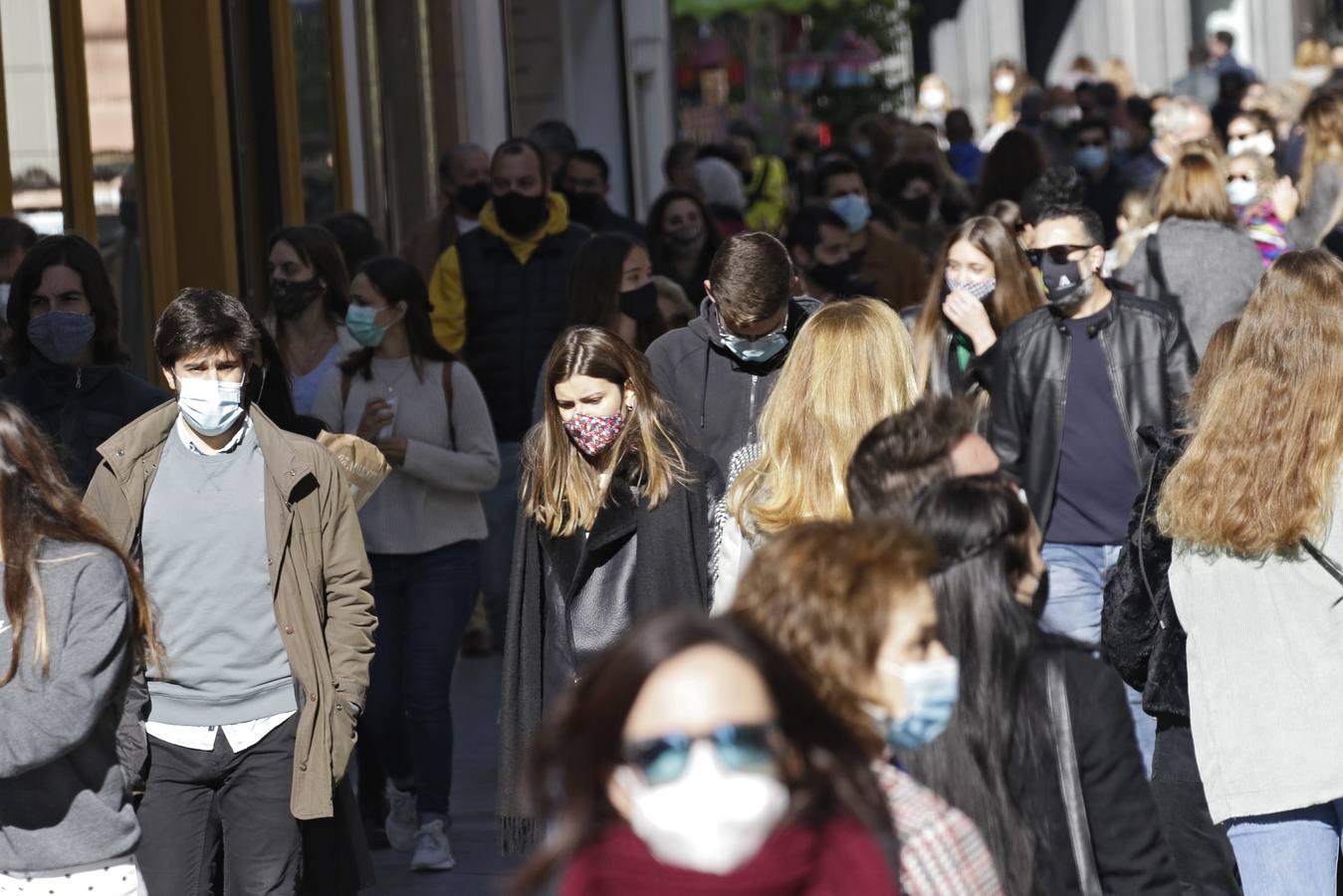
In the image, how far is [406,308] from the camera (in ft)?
25.4

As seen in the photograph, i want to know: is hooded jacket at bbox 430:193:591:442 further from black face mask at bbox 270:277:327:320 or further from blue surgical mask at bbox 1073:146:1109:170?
blue surgical mask at bbox 1073:146:1109:170

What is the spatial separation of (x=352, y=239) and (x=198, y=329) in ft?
14.8

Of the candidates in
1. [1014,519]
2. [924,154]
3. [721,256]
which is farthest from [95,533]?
[924,154]

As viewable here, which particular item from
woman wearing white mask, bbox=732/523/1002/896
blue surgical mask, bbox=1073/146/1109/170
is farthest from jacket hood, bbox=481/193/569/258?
woman wearing white mask, bbox=732/523/1002/896

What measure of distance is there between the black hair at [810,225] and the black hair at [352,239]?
69.7 inches

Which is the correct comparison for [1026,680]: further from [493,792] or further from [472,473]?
[493,792]

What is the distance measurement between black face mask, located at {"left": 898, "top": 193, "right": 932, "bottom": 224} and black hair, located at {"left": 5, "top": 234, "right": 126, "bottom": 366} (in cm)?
712

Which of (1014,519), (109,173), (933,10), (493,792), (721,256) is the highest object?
(933,10)

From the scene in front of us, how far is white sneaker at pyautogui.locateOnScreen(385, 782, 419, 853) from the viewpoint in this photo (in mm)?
7738

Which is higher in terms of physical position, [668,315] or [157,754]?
[668,315]

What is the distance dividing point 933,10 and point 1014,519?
39064 mm

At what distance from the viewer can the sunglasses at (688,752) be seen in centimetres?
262

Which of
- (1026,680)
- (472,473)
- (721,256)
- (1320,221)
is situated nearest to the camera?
(1026,680)

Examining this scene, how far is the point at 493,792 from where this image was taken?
841cm
